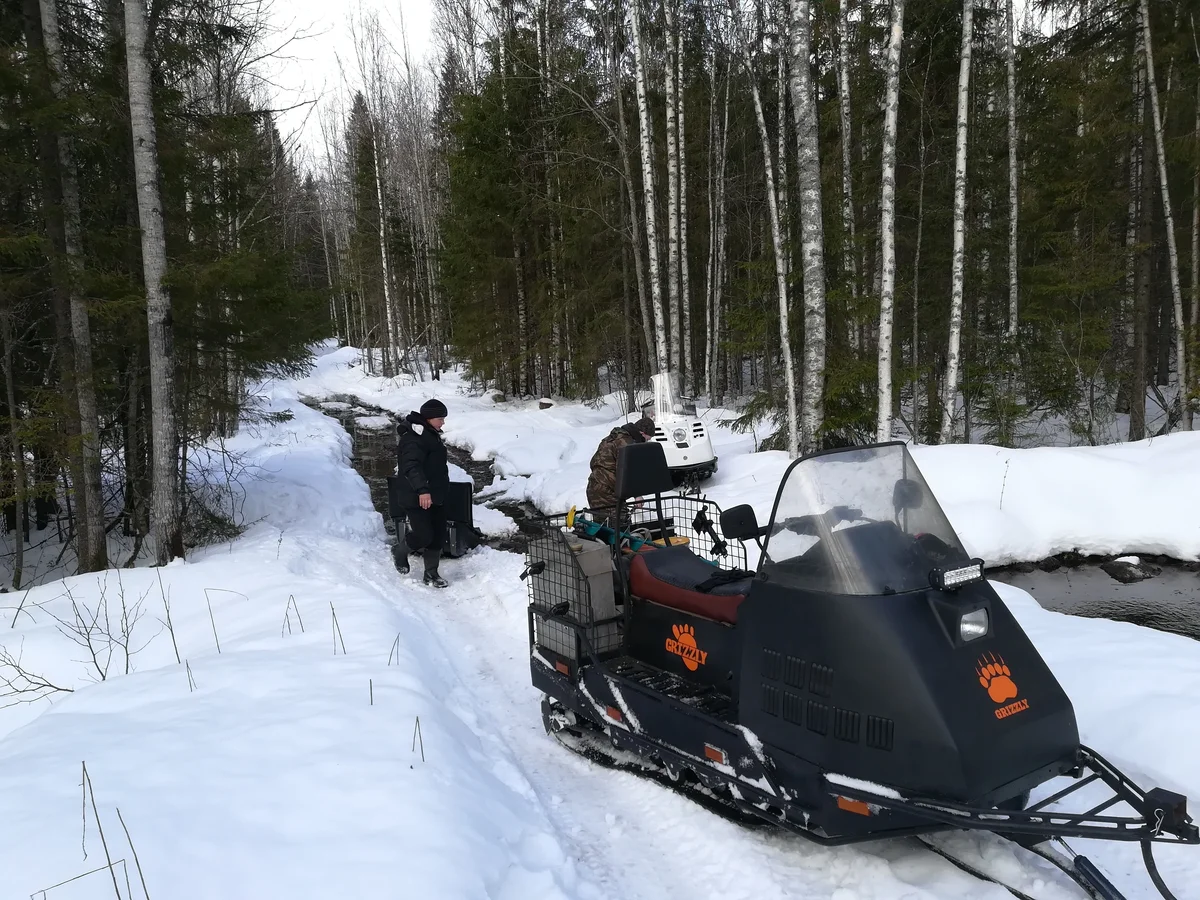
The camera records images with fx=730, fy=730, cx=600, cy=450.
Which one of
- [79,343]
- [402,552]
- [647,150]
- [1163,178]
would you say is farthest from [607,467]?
[1163,178]

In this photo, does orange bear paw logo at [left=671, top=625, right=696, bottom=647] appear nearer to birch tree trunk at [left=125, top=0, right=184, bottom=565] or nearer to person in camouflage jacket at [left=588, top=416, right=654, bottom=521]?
person in camouflage jacket at [left=588, top=416, right=654, bottom=521]

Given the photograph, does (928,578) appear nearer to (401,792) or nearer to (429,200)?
(401,792)

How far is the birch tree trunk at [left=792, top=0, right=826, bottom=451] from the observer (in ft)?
32.0

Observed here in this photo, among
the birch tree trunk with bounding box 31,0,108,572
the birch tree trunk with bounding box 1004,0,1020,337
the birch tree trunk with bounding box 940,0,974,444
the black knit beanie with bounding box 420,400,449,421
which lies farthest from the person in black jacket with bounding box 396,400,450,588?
the birch tree trunk with bounding box 1004,0,1020,337

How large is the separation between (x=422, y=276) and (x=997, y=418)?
3032cm

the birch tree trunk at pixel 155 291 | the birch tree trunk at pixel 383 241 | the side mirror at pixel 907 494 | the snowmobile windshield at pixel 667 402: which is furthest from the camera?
the birch tree trunk at pixel 383 241

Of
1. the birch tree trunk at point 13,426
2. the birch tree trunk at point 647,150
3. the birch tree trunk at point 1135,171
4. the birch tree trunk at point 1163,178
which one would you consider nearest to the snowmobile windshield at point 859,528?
the birch tree trunk at point 13,426

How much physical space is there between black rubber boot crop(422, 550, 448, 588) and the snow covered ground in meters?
0.18

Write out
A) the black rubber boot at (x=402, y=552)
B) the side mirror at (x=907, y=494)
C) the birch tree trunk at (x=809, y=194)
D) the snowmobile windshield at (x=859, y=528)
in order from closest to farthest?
the snowmobile windshield at (x=859, y=528)
the side mirror at (x=907, y=494)
the black rubber boot at (x=402, y=552)
the birch tree trunk at (x=809, y=194)

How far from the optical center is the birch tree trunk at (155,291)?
7.23m

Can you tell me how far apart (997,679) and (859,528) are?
0.74 metres

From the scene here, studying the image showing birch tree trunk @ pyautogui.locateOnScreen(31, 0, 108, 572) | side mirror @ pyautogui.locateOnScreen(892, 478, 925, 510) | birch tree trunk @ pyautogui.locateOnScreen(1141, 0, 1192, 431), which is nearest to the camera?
side mirror @ pyautogui.locateOnScreen(892, 478, 925, 510)

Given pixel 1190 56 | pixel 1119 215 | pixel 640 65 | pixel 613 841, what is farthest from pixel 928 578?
pixel 1119 215

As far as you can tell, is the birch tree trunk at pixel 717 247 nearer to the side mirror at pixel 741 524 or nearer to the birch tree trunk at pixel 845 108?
the birch tree trunk at pixel 845 108
